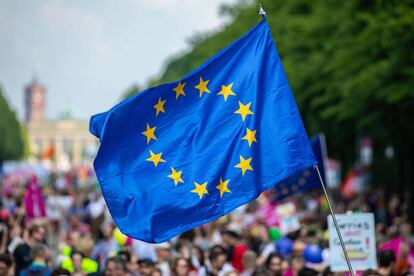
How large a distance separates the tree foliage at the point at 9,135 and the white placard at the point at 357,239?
5221 inches

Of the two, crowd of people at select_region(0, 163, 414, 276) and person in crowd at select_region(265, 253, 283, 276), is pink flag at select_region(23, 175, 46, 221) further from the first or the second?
person in crowd at select_region(265, 253, 283, 276)

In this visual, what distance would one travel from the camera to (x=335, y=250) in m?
11.8

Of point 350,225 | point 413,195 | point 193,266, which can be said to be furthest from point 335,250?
point 413,195

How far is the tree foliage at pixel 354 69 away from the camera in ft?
92.6

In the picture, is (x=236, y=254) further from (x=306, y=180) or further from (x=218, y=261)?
(x=306, y=180)

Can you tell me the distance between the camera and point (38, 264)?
41.4 ft

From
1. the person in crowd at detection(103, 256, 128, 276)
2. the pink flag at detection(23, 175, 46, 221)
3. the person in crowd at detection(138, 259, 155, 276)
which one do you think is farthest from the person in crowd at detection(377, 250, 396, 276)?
the pink flag at detection(23, 175, 46, 221)

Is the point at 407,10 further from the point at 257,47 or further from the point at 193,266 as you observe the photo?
the point at 257,47

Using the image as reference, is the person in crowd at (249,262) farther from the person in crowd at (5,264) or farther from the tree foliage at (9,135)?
the tree foliage at (9,135)

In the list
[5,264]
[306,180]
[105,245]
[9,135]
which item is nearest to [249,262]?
[5,264]

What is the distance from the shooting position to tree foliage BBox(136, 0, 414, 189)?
28.2 m

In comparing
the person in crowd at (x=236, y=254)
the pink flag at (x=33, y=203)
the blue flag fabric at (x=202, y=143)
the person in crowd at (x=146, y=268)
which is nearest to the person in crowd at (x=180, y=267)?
the person in crowd at (x=146, y=268)

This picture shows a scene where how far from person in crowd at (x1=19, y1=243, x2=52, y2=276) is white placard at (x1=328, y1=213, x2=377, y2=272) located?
2986mm

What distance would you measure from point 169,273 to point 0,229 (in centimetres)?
470
